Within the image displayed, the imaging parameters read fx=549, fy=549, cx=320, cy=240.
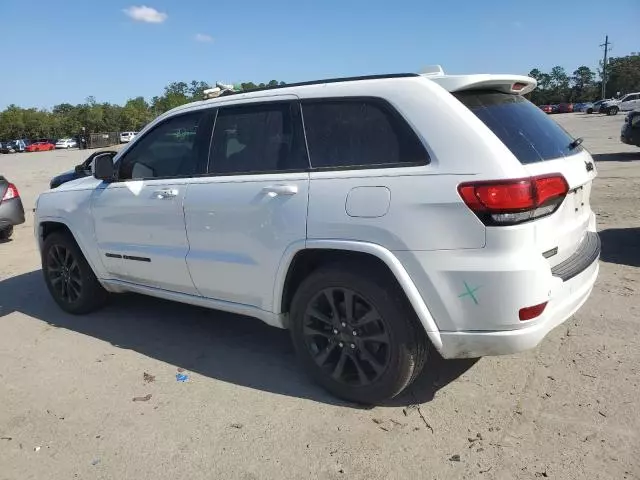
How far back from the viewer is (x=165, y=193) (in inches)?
159

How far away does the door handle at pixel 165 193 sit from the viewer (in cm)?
400

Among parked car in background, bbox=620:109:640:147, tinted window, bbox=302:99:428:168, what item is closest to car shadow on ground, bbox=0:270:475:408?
tinted window, bbox=302:99:428:168

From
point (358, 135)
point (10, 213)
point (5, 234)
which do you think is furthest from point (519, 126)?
point (5, 234)

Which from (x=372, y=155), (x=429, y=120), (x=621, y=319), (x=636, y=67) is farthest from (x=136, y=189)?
(x=636, y=67)

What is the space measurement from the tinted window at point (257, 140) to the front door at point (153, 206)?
16 cm

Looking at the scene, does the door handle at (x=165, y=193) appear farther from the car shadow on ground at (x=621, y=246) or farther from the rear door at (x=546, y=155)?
the car shadow on ground at (x=621, y=246)

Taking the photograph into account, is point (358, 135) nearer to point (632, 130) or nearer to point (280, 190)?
point (280, 190)

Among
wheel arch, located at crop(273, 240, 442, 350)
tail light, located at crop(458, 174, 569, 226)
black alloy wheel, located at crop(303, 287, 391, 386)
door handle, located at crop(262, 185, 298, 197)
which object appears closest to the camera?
tail light, located at crop(458, 174, 569, 226)

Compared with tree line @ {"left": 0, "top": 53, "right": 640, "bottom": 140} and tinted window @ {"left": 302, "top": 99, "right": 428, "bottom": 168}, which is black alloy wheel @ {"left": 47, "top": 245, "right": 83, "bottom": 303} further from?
tree line @ {"left": 0, "top": 53, "right": 640, "bottom": 140}

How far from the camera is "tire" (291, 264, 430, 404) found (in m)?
3.06

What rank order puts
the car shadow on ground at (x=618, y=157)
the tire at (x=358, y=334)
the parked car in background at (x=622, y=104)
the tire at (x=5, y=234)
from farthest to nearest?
the parked car in background at (x=622, y=104) < the car shadow on ground at (x=618, y=157) < the tire at (x=5, y=234) < the tire at (x=358, y=334)

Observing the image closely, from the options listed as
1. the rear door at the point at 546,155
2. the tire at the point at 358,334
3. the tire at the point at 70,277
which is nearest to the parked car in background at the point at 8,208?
the tire at the point at 70,277

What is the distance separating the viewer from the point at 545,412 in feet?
10.2

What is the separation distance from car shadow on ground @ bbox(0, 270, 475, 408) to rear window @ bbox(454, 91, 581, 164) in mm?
1513
